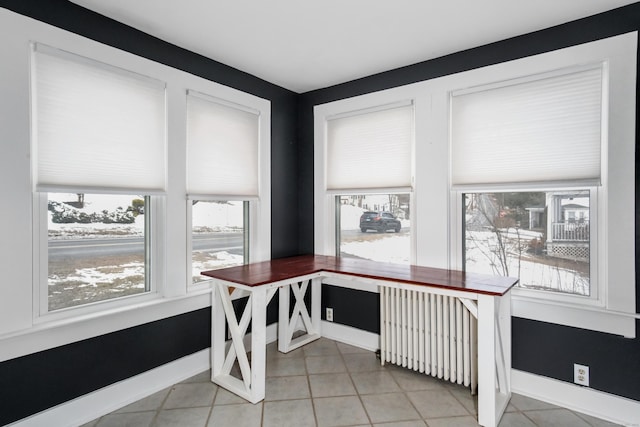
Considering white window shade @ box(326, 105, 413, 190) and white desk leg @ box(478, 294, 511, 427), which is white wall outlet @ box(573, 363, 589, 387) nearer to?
white desk leg @ box(478, 294, 511, 427)

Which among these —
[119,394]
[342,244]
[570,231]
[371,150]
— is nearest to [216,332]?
[119,394]

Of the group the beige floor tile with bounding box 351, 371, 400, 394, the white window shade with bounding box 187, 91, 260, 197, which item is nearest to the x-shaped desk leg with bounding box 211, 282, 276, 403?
the beige floor tile with bounding box 351, 371, 400, 394

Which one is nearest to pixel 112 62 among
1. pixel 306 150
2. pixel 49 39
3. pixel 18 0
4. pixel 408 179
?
pixel 49 39

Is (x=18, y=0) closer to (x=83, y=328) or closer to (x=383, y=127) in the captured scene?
(x=83, y=328)

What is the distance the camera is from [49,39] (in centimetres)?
203

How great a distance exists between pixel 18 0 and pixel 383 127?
2668mm

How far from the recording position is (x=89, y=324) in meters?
2.20

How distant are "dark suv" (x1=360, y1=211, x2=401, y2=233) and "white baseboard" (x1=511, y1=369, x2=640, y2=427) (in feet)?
4.92

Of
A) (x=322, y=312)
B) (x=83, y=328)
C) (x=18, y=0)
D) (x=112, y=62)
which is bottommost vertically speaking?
(x=322, y=312)

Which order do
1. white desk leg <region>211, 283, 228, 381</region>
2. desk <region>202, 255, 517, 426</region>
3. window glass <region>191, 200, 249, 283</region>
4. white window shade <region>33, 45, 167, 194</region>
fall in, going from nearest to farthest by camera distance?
white window shade <region>33, 45, 167, 194</region> → desk <region>202, 255, 517, 426</region> → white desk leg <region>211, 283, 228, 381</region> → window glass <region>191, 200, 249, 283</region>

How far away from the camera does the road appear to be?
86.3 inches

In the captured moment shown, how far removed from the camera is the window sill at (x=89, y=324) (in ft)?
6.31

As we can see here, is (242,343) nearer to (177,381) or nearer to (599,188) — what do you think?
(177,381)

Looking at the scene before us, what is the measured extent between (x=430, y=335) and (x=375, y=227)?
115 cm
